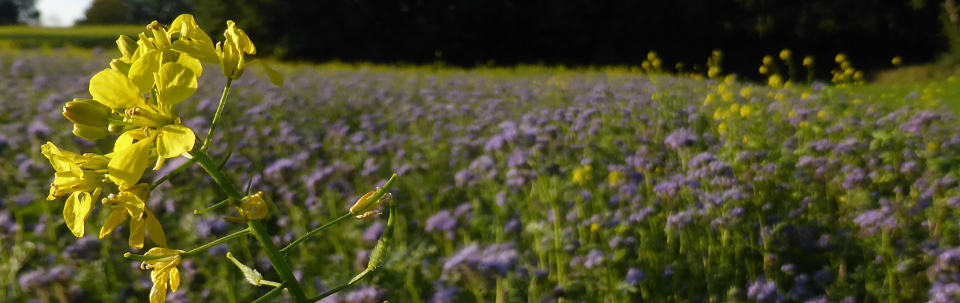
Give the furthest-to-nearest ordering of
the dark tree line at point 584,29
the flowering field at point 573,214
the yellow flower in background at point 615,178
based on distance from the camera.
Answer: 1. the dark tree line at point 584,29
2. the yellow flower in background at point 615,178
3. the flowering field at point 573,214

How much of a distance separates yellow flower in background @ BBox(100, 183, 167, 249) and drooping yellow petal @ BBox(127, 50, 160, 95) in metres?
0.09

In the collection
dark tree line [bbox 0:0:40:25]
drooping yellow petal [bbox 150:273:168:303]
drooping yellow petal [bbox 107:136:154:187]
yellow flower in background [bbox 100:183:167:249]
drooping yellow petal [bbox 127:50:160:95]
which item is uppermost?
drooping yellow petal [bbox 127:50:160:95]

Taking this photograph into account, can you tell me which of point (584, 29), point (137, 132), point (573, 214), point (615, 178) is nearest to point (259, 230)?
point (137, 132)

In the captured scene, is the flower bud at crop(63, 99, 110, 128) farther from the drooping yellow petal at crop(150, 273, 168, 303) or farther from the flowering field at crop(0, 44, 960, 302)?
the flowering field at crop(0, 44, 960, 302)

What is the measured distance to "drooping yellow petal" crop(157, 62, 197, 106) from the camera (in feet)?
2.11

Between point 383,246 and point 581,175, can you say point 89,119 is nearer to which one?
point 383,246

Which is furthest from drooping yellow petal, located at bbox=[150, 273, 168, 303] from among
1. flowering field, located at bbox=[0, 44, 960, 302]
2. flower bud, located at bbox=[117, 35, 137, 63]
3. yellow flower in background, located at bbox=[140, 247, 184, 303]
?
flowering field, located at bbox=[0, 44, 960, 302]

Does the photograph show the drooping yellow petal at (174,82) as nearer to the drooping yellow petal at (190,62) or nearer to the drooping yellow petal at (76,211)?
the drooping yellow petal at (190,62)

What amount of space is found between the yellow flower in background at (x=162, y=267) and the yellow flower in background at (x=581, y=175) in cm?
255

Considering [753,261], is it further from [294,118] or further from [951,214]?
[294,118]

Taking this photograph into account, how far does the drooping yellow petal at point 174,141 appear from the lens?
0.60 meters

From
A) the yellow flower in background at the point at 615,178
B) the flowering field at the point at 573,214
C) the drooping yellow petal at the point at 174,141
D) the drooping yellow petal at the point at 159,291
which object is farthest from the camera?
the yellow flower in background at the point at 615,178

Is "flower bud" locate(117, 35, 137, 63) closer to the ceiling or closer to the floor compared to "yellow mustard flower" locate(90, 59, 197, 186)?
closer to the ceiling

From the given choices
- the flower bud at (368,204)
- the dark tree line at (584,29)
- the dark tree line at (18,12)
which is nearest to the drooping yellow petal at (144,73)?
the flower bud at (368,204)
